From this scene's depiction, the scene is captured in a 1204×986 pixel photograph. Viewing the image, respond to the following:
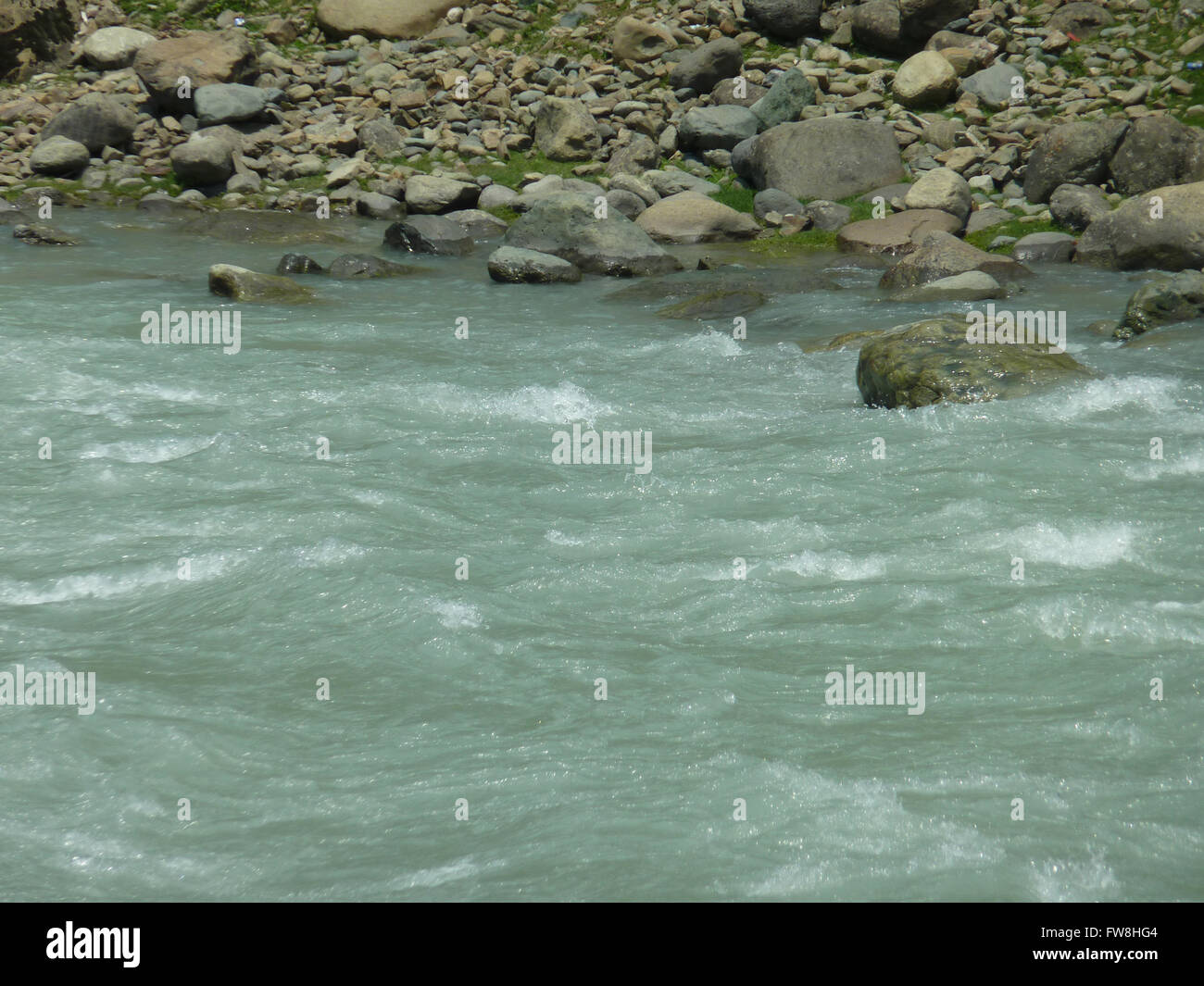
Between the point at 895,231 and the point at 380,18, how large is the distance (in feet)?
42.0

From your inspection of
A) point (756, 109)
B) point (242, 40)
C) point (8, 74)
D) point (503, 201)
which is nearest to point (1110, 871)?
point (503, 201)

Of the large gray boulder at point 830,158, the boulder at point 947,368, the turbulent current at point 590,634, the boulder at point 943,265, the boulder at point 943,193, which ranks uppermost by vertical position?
the large gray boulder at point 830,158

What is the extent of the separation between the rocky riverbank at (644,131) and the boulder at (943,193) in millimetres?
37

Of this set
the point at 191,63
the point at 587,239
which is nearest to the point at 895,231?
the point at 587,239

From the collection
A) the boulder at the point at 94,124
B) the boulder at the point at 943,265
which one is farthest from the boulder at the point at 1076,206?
the boulder at the point at 94,124

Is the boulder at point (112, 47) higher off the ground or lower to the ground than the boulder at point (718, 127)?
higher

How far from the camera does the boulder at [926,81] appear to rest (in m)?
19.3

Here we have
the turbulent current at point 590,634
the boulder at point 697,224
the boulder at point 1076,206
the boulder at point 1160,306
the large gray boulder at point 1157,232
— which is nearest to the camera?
the turbulent current at point 590,634

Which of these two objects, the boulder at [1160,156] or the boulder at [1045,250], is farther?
the boulder at [1160,156]

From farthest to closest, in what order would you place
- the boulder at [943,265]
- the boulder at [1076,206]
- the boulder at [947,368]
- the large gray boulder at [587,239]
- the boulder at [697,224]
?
the boulder at [697,224] → the boulder at [1076,206] → the large gray boulder at [587,239] → the boulder at [943,265] → the boulder at [947,368]

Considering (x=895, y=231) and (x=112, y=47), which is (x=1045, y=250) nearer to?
(x=895, y=231)

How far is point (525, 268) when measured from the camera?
46.5ft

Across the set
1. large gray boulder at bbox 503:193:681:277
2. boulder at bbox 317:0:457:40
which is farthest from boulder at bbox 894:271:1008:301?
boulder at bbox 317:0:457:40

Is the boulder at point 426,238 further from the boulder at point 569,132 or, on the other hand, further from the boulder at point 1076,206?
the boulder at point 1076,206
